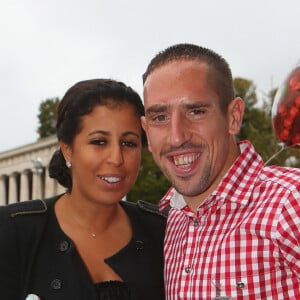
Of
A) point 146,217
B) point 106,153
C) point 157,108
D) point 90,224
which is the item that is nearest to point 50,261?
point 90,224

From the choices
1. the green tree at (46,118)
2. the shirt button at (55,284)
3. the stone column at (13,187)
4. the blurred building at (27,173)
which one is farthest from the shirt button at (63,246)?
the green tree at (46,118)

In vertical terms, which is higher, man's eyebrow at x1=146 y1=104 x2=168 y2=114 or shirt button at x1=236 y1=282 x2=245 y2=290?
man's eyebrow at x1=146 y1=104 x2=168 y2=114

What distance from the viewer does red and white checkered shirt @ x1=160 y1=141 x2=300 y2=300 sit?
134 inches

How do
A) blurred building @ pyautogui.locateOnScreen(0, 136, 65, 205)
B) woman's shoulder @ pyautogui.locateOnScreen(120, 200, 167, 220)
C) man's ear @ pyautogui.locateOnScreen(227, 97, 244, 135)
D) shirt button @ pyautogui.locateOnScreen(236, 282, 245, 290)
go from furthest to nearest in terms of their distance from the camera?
blurred building @ pyautogui.locateOnScreen(0, 136, 65, 205) < woman's shoulder @ pyautogui.locateOnScreen(120, 200, 167, 220) < man's ear @ pyautogui.locateOnScreen(227, 97, 244, 135) < shirt button @ pyautogui.locateOnScreen(236, 282, 245, 290)

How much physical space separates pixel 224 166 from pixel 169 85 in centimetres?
67

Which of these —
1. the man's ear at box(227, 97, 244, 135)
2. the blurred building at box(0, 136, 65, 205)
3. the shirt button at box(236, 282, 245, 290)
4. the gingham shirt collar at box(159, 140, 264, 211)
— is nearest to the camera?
the shirt button at box(236, 282, 245, 290)

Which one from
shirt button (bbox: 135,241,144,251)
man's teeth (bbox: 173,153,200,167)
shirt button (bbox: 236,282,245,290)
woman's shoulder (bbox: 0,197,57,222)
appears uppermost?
man's teeth (bbox: 173,153,200,167)

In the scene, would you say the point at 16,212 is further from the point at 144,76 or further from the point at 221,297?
the point at 221,297

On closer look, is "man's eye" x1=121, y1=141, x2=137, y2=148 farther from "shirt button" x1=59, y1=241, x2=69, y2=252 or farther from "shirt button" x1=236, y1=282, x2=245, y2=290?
"shirt button" x1=236, y1=282, x2=245, y2=290

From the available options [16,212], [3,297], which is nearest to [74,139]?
[16,212]

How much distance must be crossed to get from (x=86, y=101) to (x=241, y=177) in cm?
155

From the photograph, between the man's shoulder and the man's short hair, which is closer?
the man's shoulder

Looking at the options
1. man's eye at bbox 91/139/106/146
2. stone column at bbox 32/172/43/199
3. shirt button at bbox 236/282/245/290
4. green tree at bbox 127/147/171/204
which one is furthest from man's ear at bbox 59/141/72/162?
stone column at bbox 32/172/43/199

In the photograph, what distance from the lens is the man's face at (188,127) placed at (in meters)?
3.81
